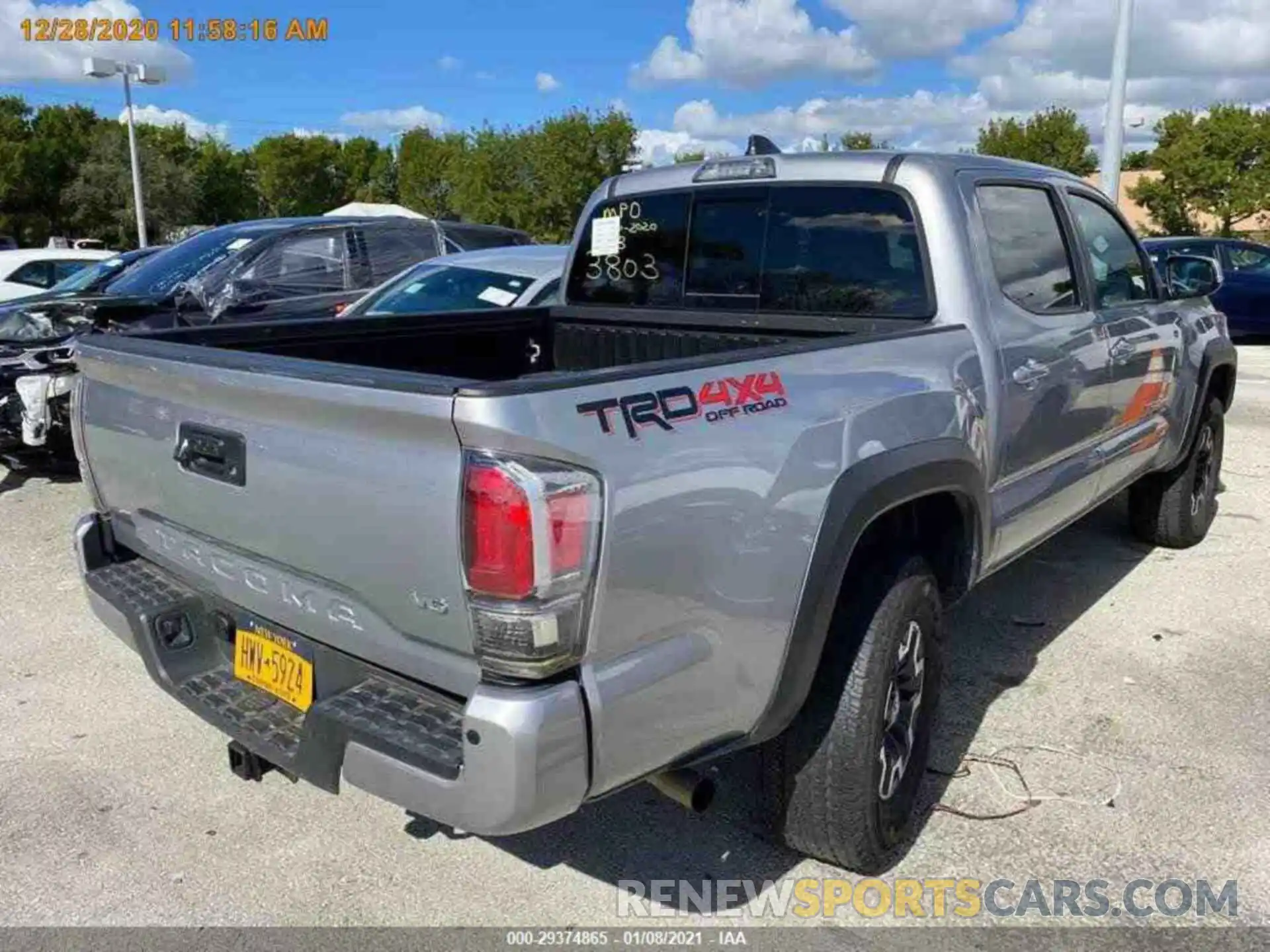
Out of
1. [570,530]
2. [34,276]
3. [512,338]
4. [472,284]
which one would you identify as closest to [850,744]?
[570,530]

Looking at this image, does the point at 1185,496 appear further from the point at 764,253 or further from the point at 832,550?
the point at 832,550

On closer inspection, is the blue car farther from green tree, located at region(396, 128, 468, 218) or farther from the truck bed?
green tree, located at region(396, 128, 468, 218)

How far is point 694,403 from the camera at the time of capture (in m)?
2.26

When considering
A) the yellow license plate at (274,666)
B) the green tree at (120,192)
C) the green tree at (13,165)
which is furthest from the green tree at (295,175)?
the yellow license plate at (274,666)

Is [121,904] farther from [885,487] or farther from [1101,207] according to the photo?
[1101,207]

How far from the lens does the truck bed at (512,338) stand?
3514 millimetres

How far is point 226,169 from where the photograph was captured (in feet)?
172

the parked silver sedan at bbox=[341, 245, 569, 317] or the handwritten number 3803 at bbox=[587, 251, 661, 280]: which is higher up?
the handwritten number 3803 at bbox=[587, 251, 661, 280]

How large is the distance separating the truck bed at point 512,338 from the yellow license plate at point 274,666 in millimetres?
821

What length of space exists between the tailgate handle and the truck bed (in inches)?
13.0

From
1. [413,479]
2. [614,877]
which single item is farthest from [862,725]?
[413,479]

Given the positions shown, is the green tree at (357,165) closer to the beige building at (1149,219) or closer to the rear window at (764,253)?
the beige building at (1149,219)

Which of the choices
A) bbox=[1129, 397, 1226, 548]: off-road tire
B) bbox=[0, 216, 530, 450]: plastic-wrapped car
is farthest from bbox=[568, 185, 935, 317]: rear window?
bbox=[0, 216, 530, 450]: plastic-wrapped car

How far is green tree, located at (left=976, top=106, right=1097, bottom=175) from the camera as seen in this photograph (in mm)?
36688
